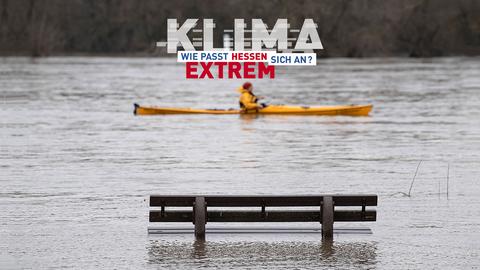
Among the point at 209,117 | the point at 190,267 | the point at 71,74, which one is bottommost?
the point at 190,267

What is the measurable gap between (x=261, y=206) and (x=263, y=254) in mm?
639

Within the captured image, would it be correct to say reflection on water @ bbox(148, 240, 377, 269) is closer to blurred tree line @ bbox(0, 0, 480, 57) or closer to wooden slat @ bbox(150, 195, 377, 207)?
wooden slat @ bbox(150, 195, 377, 207)

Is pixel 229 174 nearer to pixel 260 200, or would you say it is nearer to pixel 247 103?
pixel 260 200

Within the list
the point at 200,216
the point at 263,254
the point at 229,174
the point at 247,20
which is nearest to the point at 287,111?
the point at 229,174

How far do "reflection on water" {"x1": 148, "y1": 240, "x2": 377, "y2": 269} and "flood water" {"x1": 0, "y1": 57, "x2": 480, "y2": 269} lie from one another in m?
0.03

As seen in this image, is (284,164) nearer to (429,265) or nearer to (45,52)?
(429,265)

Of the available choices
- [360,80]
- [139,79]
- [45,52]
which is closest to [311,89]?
[360,80]

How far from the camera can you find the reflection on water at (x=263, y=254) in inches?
565

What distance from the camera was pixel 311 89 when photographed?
63344 millimetres

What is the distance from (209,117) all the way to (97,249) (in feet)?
92.7

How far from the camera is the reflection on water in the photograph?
565 inches

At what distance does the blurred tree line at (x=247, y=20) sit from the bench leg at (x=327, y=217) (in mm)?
99543
